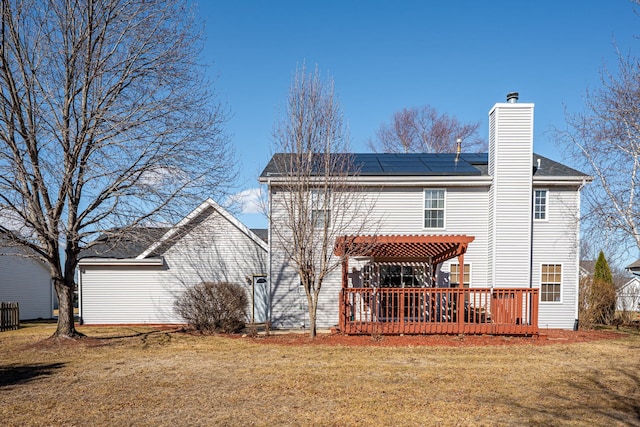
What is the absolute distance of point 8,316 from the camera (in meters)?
15.9

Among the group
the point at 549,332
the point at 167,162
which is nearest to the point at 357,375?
the point at 167,162

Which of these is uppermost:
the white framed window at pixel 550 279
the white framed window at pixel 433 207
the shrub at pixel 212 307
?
the white framed window at pixel 433 207

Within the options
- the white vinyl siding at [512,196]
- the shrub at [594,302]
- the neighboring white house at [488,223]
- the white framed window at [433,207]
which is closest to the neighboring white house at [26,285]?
the neighboring white house at [488,223]

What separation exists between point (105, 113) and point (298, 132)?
5.16 m

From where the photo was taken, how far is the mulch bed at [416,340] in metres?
11.0

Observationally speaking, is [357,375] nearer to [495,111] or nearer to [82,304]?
[495,111]

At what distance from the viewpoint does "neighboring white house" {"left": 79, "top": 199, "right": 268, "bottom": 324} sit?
52.2 ft

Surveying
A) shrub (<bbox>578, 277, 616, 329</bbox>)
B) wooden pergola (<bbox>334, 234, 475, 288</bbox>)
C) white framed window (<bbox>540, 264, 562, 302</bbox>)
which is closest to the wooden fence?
wooden pergola (<bbox>334, 234, 475, 288</bbox>)

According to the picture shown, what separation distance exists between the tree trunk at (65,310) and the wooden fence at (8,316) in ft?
21.2

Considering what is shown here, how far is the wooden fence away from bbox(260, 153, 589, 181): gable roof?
11.2m

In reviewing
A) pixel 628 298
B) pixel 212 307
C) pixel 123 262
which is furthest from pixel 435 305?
pixel 628 298

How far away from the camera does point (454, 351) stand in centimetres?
1002

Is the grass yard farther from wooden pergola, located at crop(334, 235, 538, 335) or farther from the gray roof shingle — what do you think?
the gray roof shingle

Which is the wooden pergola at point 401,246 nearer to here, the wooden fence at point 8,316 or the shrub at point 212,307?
the shrub at point 212,307
